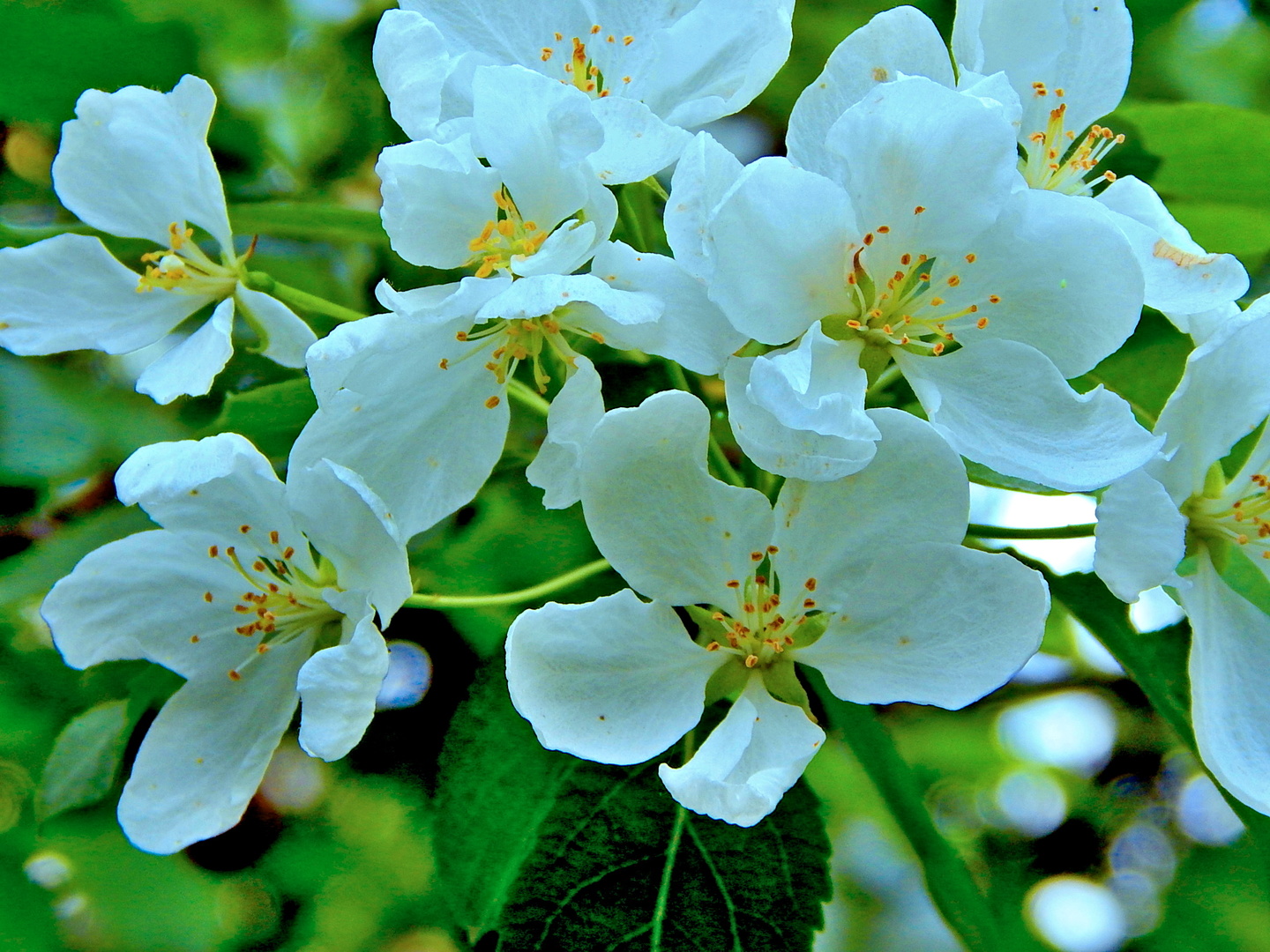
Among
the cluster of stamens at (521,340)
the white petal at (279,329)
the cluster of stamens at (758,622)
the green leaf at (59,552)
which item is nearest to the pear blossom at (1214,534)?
the cluster of stamens at (758,622)

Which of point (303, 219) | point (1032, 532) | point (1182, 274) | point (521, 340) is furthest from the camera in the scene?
point (303, 219)

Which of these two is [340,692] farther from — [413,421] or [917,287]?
[917,287]

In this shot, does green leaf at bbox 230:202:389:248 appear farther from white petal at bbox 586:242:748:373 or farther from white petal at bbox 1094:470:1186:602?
white petal at bbox 1094:470:1186:602

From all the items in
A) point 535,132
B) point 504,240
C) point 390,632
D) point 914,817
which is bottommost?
point 390,632

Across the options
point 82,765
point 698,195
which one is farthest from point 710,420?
point 82,765

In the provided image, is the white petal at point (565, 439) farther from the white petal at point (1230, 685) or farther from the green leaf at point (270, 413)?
the white petal at point (1230, 685)

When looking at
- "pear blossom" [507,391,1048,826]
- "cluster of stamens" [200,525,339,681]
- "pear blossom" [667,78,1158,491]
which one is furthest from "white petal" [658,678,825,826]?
"cluster of stamens" [200,525,339,681]

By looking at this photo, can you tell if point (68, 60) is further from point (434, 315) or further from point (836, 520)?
point (836, 520)
